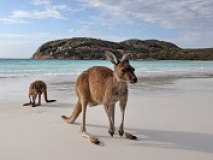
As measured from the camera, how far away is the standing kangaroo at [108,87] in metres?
3.72

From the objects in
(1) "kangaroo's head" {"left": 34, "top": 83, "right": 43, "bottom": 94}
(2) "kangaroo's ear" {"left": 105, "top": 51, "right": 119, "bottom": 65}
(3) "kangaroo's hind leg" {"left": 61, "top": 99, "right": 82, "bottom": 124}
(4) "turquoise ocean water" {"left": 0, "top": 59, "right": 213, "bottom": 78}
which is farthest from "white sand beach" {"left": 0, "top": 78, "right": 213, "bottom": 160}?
(4) "turquoise ocean water" {"left": 0, "top": 59, "right": 213, "bottom": 78}

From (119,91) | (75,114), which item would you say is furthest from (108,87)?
(75,114)

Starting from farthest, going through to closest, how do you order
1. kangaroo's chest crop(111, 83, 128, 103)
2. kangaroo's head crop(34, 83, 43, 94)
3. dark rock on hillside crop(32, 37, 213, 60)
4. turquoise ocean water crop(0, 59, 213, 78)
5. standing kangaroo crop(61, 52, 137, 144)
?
dark rock on hillside crop(32, 37, 213, 60) < turquoise ocean water crop(0, 59, 213, 78) < kangaroo's head crop(34, 83, 43, 94) < kangaroo's chest crop(111, 83, 128, 103) < standing kangaroo crop(61, 52, 137, 144)

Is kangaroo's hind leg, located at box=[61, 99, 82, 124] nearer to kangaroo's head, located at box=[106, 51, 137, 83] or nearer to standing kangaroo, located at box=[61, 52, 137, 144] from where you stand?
standing kangaroo, located at box=[61, 52, 137, 144]

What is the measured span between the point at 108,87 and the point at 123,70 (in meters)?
0.35

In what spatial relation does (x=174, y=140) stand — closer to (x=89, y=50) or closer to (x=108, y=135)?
(x=108, y=135)

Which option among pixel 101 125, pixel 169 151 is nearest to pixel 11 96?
pixel 101 125

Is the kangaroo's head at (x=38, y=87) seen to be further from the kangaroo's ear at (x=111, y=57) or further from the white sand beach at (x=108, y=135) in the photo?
the kangaroo's ear at (x=111, y=57)

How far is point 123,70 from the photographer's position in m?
3.69

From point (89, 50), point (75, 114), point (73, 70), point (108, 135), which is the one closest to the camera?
point (108, 135)

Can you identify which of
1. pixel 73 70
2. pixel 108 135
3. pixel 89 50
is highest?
pixel 89 50

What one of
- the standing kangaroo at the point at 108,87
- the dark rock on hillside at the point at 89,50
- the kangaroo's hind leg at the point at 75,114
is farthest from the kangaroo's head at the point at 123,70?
the dark rock on hillside at the point at 89,50

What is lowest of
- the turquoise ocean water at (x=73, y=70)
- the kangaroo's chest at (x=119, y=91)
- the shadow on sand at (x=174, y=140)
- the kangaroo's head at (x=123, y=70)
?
the turquoise ocean water at (x=73, y=70)

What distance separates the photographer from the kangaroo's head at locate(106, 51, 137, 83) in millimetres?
3640
